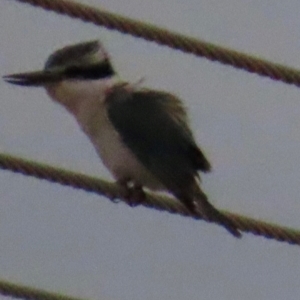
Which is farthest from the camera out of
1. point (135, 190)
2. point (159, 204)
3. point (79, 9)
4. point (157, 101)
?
point (157, 101)

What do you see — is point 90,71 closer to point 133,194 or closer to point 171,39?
point 133,194

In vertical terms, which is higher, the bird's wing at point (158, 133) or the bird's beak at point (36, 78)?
the bird's beak at point (36, 78)

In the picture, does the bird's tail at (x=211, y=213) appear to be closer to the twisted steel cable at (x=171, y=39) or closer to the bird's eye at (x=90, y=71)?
the twisted steel cable at (x=171, y=39)

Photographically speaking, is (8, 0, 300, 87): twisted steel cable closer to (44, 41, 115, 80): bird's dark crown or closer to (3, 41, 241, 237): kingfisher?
(3, 41, 241, 237): kingfisher

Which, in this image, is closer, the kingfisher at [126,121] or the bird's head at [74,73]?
the kingfisher at [126,121]

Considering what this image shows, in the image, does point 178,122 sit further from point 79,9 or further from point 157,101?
point 79,9

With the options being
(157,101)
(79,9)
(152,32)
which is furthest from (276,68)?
(157,101)

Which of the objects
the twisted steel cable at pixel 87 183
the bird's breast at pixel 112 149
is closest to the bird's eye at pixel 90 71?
the bird's breast at pixel 112 149
